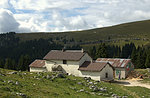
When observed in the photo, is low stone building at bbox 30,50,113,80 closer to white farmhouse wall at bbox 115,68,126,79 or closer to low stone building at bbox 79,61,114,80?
low stone building at bbox 79,61,114,80

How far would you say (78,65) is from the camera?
50.4 m

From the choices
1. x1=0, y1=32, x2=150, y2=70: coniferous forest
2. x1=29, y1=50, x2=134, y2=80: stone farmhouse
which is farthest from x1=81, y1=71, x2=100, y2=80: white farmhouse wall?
x1=0, y1=32, x2=150, y2=70: coniferous forest

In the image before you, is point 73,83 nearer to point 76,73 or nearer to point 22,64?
point 76,73

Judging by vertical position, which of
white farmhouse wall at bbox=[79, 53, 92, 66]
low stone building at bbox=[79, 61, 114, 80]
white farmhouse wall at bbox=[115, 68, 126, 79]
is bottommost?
white farmhouse wall at bbox=[115, 68, 126, 79]

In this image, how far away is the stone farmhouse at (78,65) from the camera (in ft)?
157

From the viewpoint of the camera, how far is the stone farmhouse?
47781 mm

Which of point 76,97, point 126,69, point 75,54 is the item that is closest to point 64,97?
point 76,97

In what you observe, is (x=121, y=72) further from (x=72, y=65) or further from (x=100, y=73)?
(x=72, y=65)

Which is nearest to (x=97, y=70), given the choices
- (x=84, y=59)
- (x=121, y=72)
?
(x=84, y=59)

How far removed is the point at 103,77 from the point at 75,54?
9572 mm

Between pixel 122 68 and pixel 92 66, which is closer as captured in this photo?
pixel 92 66

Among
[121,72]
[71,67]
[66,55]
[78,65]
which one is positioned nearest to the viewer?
[78,65]

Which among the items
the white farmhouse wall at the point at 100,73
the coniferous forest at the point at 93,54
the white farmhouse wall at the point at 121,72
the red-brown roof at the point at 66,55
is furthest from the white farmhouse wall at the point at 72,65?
the coniferous forest at the point at 93,54

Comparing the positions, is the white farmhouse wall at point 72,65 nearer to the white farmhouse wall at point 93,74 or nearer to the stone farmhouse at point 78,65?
the stone farmhouse at point 78,65
